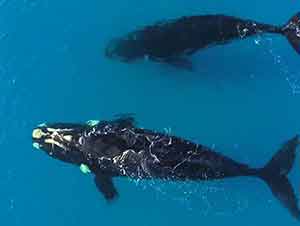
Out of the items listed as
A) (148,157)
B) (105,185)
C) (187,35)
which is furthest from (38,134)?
(187,35)

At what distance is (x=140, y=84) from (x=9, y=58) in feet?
7.09

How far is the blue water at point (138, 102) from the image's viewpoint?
533 inches

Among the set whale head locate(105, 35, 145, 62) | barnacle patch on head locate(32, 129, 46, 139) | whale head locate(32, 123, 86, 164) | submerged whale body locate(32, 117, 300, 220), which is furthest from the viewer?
whale head locate(105, 35, 145, 62)

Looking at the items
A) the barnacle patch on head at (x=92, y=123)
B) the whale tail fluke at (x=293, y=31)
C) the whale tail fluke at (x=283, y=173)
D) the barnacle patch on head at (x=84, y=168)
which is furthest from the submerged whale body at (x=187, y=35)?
the barnacle patch on head at (x=84, y=168)

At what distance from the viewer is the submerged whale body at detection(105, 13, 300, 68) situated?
13453 millimetres

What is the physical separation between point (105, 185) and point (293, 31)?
3.47 metres

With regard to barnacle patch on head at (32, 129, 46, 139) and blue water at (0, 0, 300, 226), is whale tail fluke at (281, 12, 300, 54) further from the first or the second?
barnacle patch on head at (32, 129, 46, 139)

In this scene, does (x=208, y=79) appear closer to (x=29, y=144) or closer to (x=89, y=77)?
(x=89, y=77)

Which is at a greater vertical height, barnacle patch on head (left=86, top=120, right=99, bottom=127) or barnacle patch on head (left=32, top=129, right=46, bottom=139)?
barnacle patch on head (left=86, top=120, right=99, bottom=127)

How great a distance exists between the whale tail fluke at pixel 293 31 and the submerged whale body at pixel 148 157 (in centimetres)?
143

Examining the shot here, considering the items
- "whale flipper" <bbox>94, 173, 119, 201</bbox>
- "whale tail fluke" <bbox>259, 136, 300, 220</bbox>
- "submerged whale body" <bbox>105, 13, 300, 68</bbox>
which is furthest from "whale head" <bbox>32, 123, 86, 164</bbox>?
"whale tail fluke" <bbox>259, 136, 300, 220</bbox>

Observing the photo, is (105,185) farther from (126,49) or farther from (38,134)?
(126,49)

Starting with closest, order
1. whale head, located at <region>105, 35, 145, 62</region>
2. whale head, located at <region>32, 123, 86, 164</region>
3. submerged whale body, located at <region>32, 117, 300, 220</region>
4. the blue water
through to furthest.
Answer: submerged whale body, located at <region>32, 117, 300, 220</region> < whale head, located at <region>32, 123, 86, 164</region> < the blue water < whale head, located at <region>105, 35, 145, 62</region>

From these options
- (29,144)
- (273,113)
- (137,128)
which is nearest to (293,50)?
(273,113)
